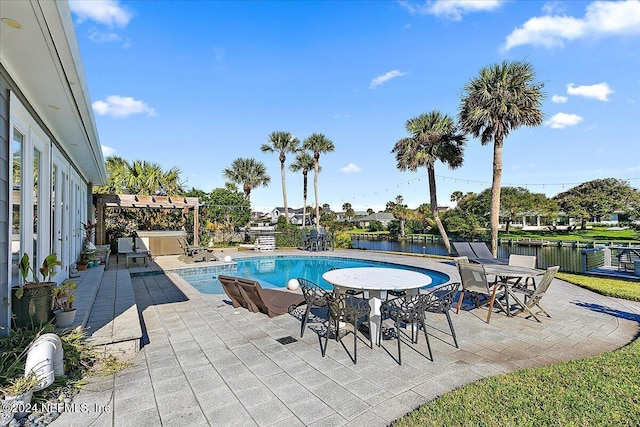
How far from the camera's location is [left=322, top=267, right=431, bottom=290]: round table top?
13.2 ft

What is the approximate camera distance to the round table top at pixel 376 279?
13.2 feet

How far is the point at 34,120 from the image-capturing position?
4.42 m

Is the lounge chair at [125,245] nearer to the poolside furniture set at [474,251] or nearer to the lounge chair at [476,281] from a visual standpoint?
the poolside furniture set at [474,251]

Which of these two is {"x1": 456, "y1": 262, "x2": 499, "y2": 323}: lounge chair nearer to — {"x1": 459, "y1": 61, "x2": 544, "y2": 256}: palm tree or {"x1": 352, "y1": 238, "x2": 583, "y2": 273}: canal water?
{"x1": 459, "y1": 61, "x2": 544, "y2": 256}: palm tree

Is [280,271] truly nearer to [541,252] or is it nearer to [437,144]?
[437,144]

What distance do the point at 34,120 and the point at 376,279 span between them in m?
5.19

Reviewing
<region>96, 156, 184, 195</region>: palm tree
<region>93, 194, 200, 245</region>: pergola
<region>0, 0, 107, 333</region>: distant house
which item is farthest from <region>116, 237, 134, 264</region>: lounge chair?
<region>0, 0, 107, 333</region>: distant house

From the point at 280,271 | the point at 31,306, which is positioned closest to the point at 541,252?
the point at 280,271

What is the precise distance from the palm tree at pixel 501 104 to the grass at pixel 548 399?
9867 mm

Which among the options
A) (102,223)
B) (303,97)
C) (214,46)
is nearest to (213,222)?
(102,223)

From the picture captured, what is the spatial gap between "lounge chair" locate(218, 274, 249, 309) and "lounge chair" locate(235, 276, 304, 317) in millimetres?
118

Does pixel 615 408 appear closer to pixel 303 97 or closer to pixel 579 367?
pixel 579 367

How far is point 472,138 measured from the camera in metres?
13.7

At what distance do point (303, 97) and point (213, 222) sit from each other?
9.58m
